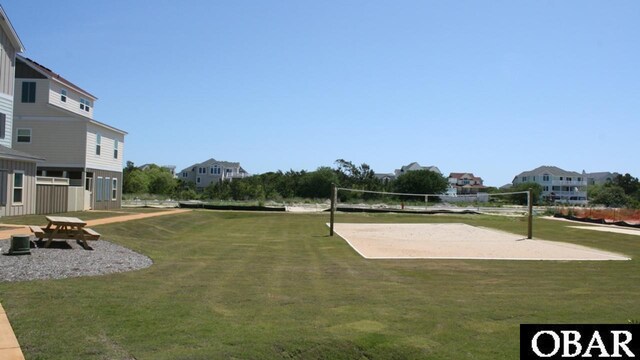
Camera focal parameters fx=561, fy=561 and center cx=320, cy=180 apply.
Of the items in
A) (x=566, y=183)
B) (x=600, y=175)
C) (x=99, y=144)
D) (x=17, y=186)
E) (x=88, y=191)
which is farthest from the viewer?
(x=600, y=175)

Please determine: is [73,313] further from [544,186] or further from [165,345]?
[544,186]

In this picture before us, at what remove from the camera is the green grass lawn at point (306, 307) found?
6.83 m

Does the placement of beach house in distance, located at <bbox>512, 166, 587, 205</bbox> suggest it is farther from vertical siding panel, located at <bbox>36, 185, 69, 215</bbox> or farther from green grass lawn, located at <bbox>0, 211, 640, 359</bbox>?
green grass lawn, located at <bbox>0, 211, 640, 359</bbox>

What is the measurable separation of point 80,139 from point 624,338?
30658 millimetres

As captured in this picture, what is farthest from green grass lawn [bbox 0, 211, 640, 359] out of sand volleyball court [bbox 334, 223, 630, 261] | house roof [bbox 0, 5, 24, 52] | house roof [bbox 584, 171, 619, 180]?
house roof [bbox 584, 171, 619, 180]

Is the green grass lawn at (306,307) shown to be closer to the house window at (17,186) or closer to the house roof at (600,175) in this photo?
the house window at (17,186)

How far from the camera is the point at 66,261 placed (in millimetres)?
12109

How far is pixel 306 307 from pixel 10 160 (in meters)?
18.9

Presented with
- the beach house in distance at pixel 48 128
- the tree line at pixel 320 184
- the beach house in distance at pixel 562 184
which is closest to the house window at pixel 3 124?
the beach house in distance at pixel 48 128

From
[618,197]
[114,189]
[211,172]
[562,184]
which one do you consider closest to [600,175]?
[562,184]

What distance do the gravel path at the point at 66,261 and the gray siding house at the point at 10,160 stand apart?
31.2 ft

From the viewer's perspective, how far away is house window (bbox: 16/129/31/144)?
104ft

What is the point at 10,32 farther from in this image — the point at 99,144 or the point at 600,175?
the point at 600,175

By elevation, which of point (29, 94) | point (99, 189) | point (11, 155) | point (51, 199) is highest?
point (29, 94)
